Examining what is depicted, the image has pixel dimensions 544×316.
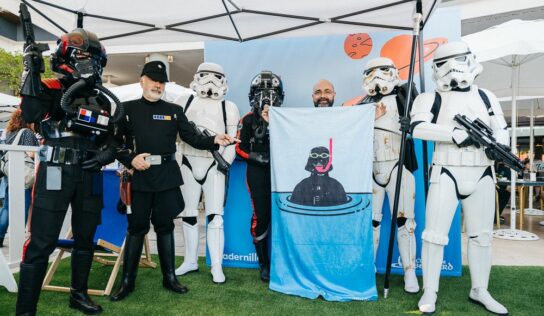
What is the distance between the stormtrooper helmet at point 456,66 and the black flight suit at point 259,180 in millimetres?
1708

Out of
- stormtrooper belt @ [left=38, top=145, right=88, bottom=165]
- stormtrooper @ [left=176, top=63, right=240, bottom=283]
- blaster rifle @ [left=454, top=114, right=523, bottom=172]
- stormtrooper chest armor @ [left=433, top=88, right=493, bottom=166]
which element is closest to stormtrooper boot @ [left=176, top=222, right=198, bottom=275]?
stormtrooper @ [left=176, top=63, right=240, bottom=283]

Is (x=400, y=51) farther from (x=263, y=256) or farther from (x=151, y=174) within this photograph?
(x=151, y=174)

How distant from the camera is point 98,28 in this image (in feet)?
14.6

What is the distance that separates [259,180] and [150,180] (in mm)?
1108

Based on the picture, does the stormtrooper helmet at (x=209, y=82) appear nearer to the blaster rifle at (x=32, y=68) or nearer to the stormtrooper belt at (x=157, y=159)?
the stormtrooper belt at (x=157, y=159)

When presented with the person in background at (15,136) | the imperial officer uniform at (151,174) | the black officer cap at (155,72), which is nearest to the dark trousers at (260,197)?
the imperial officer uniform at (151,174)

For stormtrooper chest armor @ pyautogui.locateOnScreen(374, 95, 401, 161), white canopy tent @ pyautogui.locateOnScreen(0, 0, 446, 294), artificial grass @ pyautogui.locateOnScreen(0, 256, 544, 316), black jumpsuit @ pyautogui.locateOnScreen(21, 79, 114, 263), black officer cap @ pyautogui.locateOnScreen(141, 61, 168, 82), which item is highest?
white canopy tent @ pyautogui.locateOnScreen(0, 0, 446, 294)

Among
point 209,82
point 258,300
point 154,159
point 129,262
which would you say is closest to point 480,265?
point 258,300

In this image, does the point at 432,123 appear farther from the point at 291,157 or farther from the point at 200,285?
the point at 200,285

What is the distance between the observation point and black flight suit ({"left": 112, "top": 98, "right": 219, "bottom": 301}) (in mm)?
3176

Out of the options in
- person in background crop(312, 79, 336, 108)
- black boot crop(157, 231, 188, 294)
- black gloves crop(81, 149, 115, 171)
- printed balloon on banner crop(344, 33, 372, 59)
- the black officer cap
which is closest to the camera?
black gloves crop(81, 149, 115, 171)

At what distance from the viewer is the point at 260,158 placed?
3.76m

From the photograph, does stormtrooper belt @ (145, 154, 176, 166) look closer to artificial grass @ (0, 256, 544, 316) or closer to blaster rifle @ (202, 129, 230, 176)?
blaster rifle @ (202, 129, 230, 176)

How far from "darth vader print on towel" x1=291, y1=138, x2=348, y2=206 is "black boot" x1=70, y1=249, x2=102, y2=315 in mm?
1770
